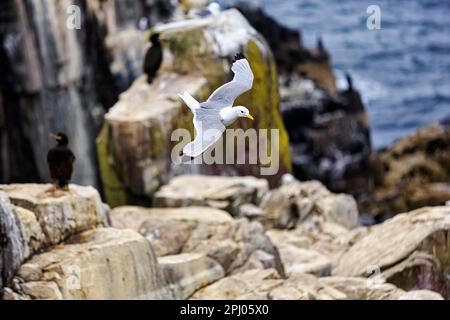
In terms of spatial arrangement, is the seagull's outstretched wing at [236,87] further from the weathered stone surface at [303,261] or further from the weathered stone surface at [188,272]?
the weathered stone surface at [303,261]

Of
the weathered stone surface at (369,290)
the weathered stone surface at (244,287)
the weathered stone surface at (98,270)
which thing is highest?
the weathered stone surface at (98,270)

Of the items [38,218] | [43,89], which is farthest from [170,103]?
[43,89]

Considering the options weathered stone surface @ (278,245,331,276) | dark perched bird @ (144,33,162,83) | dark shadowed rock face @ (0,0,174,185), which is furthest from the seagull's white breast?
dark shadowed rock face @ (0,0,174,185)

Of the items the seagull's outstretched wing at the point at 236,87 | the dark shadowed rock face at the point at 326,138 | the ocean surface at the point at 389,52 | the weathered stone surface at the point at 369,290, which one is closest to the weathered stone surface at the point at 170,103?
the weathered stone surface at the point at 369,290

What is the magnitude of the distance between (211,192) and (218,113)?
5.60 m

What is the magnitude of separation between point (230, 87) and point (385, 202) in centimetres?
1690

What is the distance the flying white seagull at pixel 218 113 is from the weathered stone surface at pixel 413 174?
15174 mm

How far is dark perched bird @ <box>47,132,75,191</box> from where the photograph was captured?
10648 millimetres

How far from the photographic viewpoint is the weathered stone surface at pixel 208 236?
473 inches

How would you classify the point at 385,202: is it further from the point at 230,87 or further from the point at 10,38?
the point at 230,87

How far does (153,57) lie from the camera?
16.2 meters

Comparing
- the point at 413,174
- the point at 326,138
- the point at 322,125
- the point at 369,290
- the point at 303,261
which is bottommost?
the point at 413,174

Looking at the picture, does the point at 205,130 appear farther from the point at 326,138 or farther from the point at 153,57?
the point at 326,138

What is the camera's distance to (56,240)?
10.4 meters
